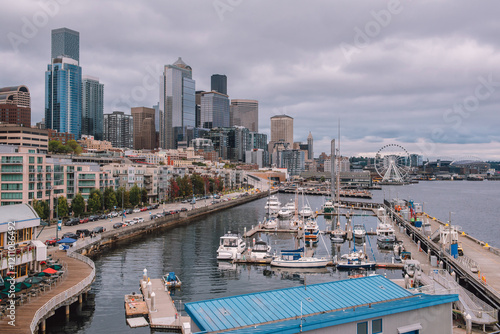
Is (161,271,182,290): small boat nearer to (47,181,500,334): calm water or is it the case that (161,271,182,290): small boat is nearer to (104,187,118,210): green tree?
(47,181,500,334): calm water

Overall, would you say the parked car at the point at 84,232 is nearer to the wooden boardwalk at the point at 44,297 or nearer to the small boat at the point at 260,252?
the wooden boardwalk at the point at 44,297

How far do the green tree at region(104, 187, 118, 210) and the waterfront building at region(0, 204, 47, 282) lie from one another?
42.8 metres

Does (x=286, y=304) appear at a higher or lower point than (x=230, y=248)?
higher

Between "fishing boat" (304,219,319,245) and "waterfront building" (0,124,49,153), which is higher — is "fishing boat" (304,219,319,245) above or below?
below

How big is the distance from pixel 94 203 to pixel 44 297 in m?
43.4

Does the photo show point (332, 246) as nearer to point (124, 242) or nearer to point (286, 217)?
point (124, 242)

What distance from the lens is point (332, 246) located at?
2074 inches

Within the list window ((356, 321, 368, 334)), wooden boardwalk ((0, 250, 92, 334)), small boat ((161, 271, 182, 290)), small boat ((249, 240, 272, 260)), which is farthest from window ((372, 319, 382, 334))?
small boat ((249, 240, 272, 260))

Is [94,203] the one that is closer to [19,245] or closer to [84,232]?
[84,232]

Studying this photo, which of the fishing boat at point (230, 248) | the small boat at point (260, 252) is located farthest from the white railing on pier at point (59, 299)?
the small boat at point (260, 252)

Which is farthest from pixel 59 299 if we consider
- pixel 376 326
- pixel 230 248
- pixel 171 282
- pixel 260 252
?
pixel 260 252

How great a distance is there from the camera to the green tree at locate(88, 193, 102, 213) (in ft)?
216

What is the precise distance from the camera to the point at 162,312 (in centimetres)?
2581

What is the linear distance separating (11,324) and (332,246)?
129 ft
